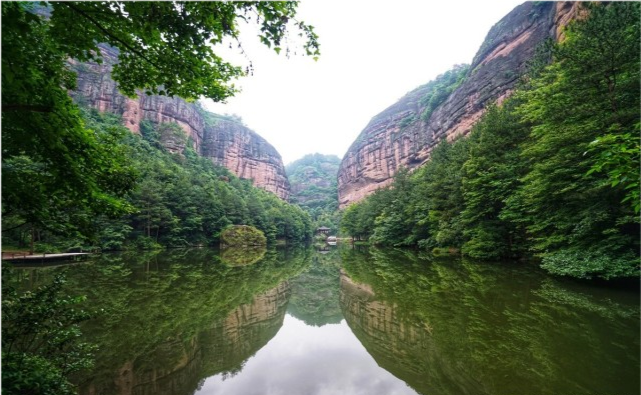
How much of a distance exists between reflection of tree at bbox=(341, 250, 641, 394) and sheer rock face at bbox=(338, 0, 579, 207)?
21.9m

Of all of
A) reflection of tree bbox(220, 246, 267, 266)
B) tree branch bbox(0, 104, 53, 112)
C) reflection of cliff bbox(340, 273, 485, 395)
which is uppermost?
tree branch bbox(0, 104, 53, 112)

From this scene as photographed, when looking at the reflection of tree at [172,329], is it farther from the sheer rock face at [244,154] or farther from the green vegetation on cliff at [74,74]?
the sheer rock face at [244,154]

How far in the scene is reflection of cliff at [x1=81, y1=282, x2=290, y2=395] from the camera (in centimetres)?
427

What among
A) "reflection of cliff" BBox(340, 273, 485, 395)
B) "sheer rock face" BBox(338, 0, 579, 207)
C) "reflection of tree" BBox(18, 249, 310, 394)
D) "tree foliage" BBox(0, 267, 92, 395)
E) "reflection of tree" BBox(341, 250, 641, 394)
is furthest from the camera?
"sheer rock face" BBox(338, 0, 579, 207)

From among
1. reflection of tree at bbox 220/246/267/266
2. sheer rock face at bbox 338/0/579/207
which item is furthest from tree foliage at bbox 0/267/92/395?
sheer rock face at bbox 338/0/579/207

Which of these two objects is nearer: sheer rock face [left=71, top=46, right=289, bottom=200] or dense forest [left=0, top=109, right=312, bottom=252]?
dense forest [left=0, top=109, right=312, bottom=252]

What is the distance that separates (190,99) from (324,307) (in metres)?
7.45

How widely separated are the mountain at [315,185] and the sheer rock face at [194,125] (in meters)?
20.0

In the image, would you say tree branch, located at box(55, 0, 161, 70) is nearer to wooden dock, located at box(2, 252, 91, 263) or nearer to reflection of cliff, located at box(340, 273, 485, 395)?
reflection of cliff, located at box(340, 273, 485, 395)

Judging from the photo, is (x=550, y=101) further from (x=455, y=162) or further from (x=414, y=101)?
(x=414, y=101)

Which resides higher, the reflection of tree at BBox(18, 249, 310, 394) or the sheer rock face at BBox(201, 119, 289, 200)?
the sheer rock face at BBox(201, 119, 289, 200)

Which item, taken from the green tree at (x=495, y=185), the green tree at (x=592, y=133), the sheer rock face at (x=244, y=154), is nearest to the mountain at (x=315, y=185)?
the sheer rock face at (x=244, y=154)

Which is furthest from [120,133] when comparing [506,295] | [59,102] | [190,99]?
[506,295]

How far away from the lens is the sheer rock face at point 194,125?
6044 cm
